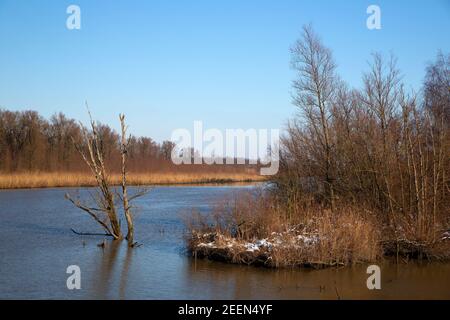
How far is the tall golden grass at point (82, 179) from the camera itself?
1276 inches

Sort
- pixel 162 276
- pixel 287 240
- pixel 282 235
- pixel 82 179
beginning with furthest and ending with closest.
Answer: pixel 82 179 < pixel 282 235 < pixel 287 240 < pixel 162 276

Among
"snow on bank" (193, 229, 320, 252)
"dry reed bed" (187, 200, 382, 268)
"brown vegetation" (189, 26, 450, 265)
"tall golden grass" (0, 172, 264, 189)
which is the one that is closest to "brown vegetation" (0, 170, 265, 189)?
"tall golden grass" (0, 172, 264, 189)

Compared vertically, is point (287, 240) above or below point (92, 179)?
below

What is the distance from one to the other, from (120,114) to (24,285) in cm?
591

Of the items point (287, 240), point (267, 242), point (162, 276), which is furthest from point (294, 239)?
point (162, 276)

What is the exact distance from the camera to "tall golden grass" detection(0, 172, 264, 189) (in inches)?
1276

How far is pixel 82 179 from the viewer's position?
114ft

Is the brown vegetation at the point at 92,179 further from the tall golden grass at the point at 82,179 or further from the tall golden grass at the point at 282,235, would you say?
the tall golden grass at the point at 282,235

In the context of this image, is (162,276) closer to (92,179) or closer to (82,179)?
(92,179)
